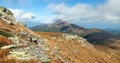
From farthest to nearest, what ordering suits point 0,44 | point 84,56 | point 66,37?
point 66,37
point 84,56
point 0,44

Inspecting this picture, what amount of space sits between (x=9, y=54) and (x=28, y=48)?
345cm

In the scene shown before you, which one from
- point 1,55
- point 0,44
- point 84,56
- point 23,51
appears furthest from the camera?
point 84,56

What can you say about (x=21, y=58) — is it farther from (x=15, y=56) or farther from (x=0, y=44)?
(x=0, y=44)

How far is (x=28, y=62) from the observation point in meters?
18.8

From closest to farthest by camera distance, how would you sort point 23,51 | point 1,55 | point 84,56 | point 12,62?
1. point 12,62
2. point 1,55
3. point 23,51
4. point 84,56

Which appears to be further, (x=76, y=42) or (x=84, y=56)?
(x=76, y=42)

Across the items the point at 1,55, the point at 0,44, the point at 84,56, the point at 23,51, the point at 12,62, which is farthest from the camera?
the point at 84,56

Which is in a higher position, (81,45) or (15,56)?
(15,56)

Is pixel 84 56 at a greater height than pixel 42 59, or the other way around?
pixel 42 59

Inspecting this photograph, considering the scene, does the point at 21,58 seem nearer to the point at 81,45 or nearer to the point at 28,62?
the point at 28,62

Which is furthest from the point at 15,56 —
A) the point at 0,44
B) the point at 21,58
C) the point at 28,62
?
the point at 0,44

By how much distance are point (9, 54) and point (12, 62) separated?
8.79 ft

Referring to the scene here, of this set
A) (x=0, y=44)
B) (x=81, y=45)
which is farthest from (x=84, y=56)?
(x=0, y=44)

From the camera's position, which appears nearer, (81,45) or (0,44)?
(0,44)
